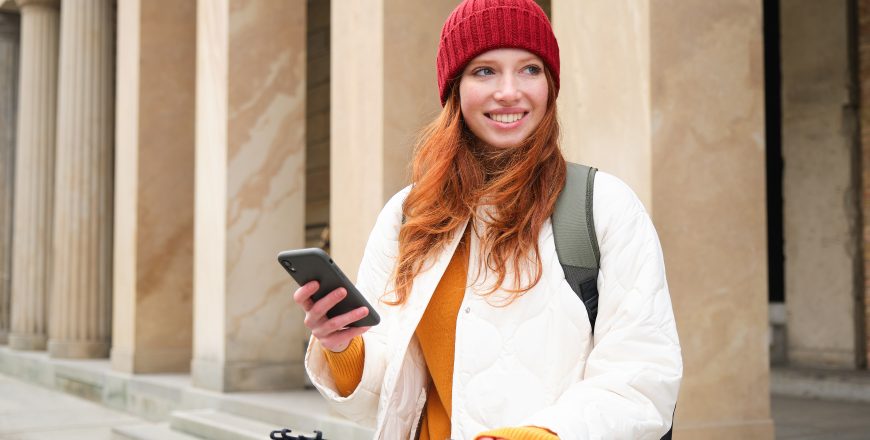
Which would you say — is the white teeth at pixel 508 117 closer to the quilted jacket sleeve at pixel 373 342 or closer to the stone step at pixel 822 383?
→ the quilted jacket sleeve at pixel 373 342

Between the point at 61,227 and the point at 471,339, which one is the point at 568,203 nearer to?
the point at 471,339

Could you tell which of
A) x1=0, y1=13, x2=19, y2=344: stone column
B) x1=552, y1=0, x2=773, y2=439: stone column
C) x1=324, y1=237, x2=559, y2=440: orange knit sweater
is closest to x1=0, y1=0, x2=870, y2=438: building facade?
x1=552, y1=0, x2=773, y2=439: stone column

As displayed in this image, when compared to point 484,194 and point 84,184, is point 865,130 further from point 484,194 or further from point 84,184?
point 84,184

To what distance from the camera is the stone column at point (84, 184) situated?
48.3ft

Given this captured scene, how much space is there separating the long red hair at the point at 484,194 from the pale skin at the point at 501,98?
33 millimetres

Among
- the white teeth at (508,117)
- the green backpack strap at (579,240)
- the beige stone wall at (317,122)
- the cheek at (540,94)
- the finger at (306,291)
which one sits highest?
the beige stone wall at (317,122)

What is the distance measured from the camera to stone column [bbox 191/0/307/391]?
9.61 meters

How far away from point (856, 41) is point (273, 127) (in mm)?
6282

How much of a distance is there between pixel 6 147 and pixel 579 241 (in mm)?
19434

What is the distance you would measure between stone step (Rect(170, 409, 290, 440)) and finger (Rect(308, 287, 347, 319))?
5772 mm

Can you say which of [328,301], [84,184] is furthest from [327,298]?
[84,184]

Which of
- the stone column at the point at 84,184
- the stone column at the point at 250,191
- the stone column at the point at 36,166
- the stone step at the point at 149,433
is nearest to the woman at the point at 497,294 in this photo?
the stone step at the point at 149,433

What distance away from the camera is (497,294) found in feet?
7.10

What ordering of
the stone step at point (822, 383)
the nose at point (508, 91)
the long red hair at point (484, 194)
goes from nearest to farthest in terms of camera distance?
the long red hair at point (484, 194) < the nose at point (508, 91) < the stone step at point (822, 383)
